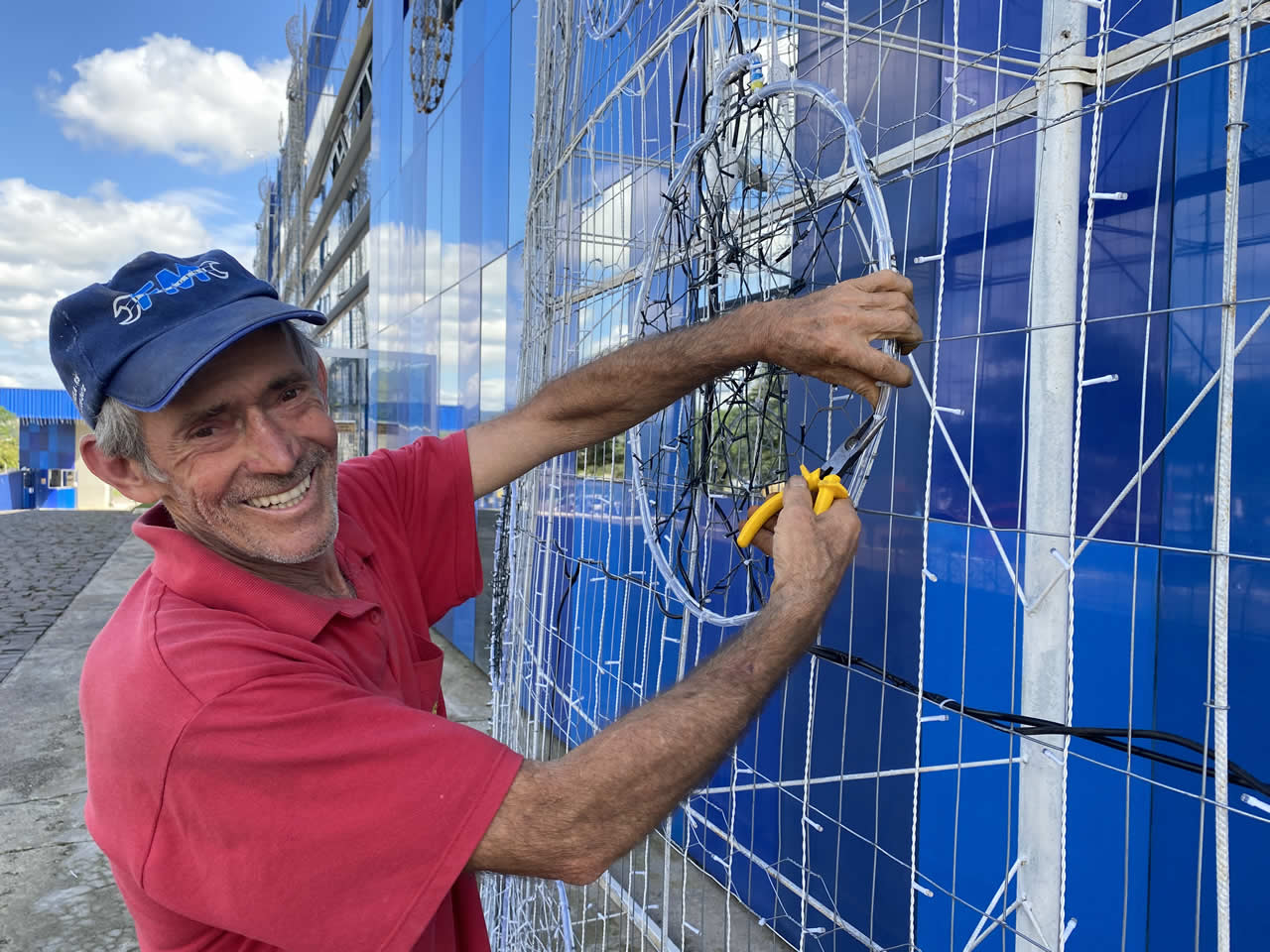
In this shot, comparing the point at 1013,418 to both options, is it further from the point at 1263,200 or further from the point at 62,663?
the point at 62,663

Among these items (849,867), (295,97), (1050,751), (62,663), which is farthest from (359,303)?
(1050,751)

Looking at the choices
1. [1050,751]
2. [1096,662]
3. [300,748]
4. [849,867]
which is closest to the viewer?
[300,748]

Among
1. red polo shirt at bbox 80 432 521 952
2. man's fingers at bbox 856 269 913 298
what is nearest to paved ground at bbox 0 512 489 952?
red polo shirt at bbox 80 432 521 952

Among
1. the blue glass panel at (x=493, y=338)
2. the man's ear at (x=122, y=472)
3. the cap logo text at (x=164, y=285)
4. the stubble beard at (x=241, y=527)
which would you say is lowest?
the stubble beard at (x=241, y=527)

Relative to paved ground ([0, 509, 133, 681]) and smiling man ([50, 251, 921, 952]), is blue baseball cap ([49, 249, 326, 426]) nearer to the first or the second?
smiling man ([50, 251, 921, 952])

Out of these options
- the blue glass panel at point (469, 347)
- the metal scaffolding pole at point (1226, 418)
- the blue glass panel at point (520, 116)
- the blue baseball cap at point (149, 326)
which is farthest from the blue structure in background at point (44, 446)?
the metal scaffolding pole at point (1226, 418)

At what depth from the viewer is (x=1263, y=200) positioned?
1.64m

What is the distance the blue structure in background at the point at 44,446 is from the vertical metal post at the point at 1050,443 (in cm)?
3213

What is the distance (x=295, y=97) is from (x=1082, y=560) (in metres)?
24.4

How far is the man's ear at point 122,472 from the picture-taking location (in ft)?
4.27

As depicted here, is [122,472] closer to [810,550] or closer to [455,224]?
[810,550]

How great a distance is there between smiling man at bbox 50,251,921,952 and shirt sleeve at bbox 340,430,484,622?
32 cm

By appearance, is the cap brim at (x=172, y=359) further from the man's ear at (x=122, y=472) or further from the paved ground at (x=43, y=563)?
the paved ground at (x=43, y=563)

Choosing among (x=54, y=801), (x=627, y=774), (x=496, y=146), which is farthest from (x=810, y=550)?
(x=496, y=146)
